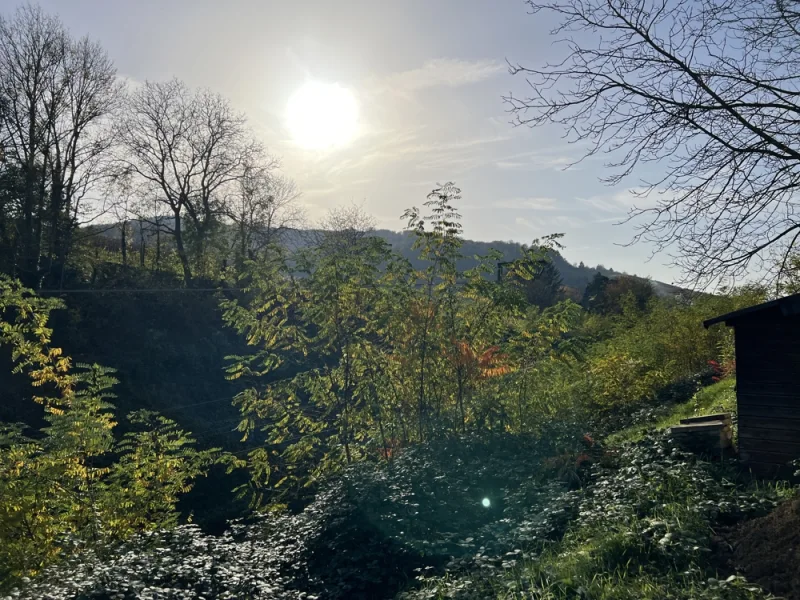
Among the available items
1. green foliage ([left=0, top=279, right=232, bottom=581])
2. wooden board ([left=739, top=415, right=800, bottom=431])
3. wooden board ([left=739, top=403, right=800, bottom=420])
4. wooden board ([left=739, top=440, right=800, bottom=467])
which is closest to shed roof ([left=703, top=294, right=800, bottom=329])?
wooden board ([left=739, top=403, right=800, bottom=420])

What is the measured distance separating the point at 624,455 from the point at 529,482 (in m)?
1.30

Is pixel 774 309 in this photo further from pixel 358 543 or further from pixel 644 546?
pixel 358 543

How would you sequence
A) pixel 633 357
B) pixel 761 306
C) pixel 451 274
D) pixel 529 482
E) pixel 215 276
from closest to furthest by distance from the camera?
1. pixel 761 306
2. pixel 529 482
3. pixel 451 274
4. pixel 633 357
5. pixel 215 276

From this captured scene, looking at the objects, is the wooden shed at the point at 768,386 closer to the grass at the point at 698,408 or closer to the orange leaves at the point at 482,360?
the grass at the point at 698,408

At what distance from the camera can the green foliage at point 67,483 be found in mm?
6605

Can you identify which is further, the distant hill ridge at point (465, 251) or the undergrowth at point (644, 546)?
the distant hill ridge at point (465, 251)

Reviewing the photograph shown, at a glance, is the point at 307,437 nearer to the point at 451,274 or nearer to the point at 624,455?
the point at 451,274

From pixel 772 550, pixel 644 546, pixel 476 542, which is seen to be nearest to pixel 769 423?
pixel 772 550

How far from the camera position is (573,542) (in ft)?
18.9

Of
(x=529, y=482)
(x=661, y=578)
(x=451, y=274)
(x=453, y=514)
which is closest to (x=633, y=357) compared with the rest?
(x=451, y=274)

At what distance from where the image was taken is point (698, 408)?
1105 centimetres

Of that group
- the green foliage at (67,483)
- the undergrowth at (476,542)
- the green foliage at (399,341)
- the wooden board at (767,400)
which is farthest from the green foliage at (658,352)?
the green foliage at (67,483)

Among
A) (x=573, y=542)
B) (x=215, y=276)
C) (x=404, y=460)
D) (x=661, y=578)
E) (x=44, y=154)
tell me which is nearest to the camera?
(x=661, y=578)

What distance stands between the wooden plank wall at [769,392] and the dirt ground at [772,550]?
1.95m
